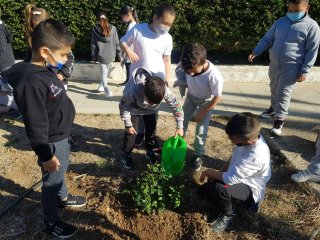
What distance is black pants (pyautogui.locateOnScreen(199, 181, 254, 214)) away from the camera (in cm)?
278

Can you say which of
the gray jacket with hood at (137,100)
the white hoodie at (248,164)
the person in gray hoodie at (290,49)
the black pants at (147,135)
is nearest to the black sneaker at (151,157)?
the black pants at (147,135)

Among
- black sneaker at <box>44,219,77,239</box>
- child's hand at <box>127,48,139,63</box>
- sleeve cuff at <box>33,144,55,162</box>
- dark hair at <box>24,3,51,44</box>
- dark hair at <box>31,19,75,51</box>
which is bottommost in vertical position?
black sneaker at <box>44,219,77,239</box>

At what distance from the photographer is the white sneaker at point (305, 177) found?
3445 millimetres

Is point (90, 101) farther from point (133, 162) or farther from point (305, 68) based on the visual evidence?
point (305, 68)

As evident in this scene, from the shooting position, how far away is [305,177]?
11.3ft

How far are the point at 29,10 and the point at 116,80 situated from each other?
2.87m

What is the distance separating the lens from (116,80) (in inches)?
251

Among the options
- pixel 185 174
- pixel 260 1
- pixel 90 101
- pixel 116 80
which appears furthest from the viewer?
pixel 116 80

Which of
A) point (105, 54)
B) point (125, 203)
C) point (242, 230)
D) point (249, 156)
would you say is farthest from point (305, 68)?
point (105, 54)

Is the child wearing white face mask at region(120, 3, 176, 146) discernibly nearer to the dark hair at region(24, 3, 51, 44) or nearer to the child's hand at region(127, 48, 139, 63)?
the child's hand at region(127, 48, 139, 63)

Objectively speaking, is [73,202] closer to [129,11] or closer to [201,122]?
[201,122]

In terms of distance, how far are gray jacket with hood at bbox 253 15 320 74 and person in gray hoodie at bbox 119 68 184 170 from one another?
1.73 meters

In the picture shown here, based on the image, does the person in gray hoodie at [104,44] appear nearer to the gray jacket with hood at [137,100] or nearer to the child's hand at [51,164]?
the gray jacket with hood at [137,100]

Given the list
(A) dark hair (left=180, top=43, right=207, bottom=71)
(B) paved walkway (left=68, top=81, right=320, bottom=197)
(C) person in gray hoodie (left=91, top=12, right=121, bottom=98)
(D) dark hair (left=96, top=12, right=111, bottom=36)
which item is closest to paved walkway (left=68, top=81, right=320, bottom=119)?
(B) paved walkway (left=68, top=81, right=320, bottom=197)
